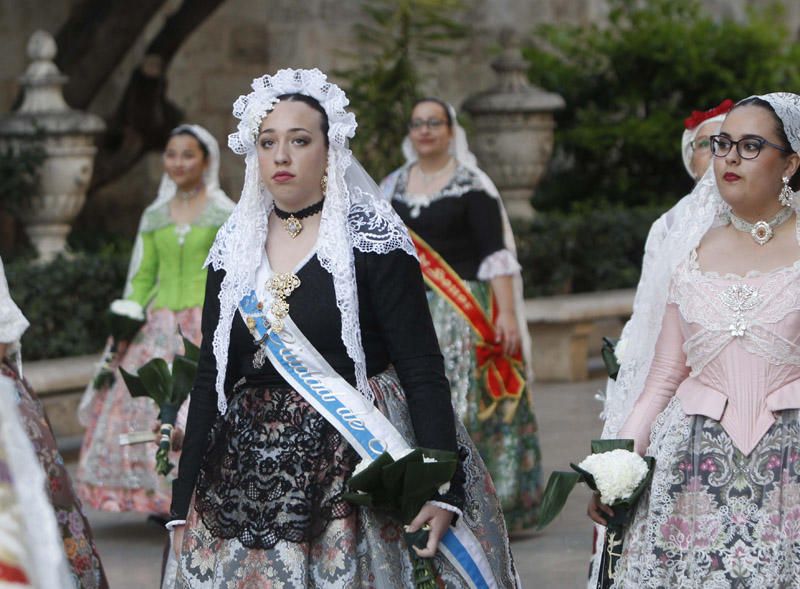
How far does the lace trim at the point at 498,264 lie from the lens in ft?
24.1

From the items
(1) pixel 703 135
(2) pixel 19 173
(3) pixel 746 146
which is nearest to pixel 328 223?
(3) pixel 746 146

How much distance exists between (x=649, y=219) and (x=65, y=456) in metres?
5.71

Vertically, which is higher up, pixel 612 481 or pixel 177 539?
pixel 612 481

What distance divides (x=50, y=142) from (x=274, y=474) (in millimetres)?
6640

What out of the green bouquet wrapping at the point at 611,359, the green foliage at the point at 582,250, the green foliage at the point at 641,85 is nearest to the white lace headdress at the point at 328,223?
the green bouquet wrapping at the point at 611,359

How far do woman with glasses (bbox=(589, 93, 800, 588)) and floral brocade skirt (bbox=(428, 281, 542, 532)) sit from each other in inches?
127

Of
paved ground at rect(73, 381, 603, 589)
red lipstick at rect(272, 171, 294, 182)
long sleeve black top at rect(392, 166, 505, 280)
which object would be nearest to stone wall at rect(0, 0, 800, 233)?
paved ground at rect(73, 381, 603, 589)

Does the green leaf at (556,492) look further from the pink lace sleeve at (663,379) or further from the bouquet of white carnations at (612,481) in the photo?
the pink lace sleeve at (663,379)

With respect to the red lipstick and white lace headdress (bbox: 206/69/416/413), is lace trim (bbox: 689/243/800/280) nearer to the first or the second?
white lace headdress (bbox: 206/69/416/413)

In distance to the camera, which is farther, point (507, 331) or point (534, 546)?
point (507, 331)

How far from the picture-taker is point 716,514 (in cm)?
402

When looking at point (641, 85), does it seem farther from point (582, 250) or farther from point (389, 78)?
point (389, 78)

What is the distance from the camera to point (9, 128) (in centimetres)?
1027

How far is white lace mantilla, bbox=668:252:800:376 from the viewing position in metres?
4.06
